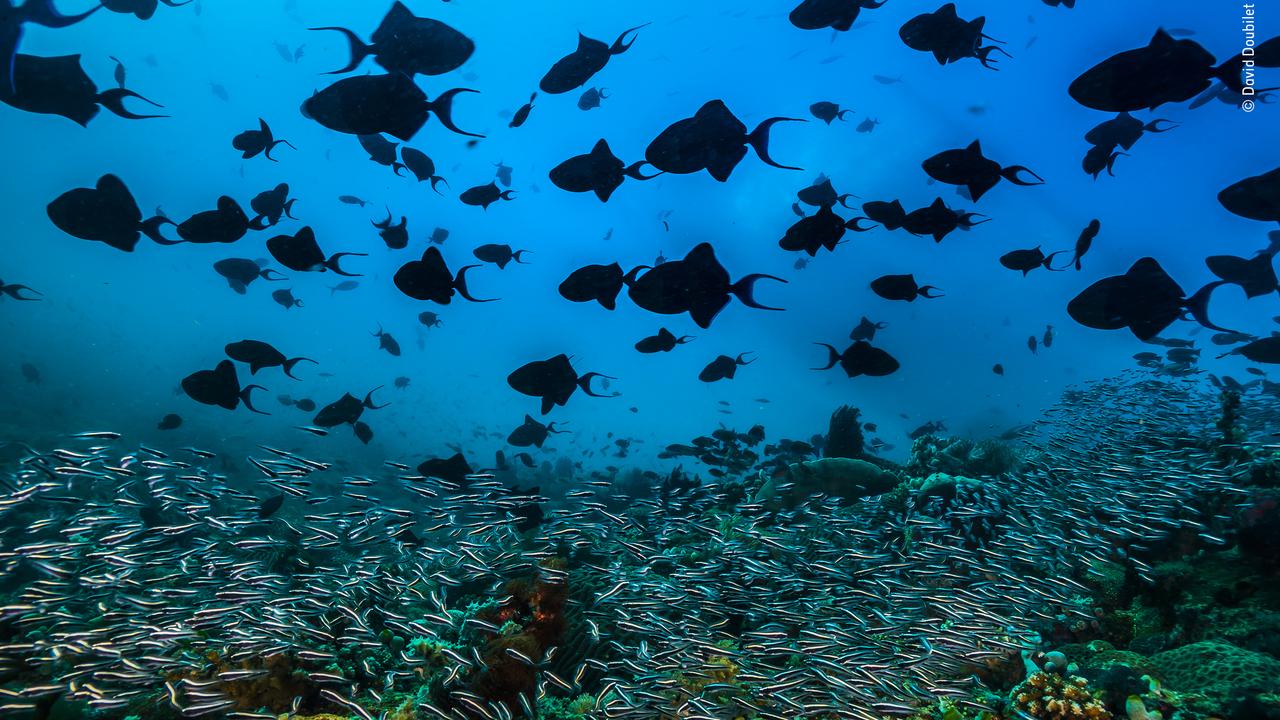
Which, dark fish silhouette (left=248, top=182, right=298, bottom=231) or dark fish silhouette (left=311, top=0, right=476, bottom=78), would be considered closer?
dark fish silhouette (left=311, top=0, right=476, bottom=78)

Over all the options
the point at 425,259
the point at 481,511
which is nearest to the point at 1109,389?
the point at 481,511

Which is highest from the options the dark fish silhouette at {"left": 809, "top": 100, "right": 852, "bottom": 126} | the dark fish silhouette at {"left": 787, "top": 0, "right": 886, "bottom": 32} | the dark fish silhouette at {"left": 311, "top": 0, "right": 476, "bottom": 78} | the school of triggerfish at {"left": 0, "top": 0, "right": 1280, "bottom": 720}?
the dark fish silhouette at {"left": 809, "top": 100, "right": 852, "bottom": 126}

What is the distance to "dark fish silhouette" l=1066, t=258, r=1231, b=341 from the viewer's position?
16.3 feet

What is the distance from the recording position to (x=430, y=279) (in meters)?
5.59

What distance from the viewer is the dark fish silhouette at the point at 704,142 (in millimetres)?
4969

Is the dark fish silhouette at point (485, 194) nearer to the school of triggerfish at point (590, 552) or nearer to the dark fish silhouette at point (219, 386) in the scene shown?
the school of triggerfish at point (590, 552)

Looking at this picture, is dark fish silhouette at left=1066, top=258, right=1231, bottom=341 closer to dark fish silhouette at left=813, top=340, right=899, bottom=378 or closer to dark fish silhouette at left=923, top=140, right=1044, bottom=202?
dark fish silhouette at left=923, top=140, right=1044, bottom=202

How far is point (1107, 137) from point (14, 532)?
794 inches

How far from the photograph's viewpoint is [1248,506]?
7152mm

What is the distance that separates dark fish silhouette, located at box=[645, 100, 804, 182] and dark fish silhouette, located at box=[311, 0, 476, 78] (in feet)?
6.47

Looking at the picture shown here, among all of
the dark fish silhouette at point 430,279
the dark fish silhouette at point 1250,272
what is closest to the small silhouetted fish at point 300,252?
the dark fish silhouette at point 430,279

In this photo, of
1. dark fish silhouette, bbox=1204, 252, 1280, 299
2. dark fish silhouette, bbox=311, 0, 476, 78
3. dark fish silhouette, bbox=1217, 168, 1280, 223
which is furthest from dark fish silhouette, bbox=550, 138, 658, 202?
dark fish silhouette, bbox=1204, 252, 1280, 299

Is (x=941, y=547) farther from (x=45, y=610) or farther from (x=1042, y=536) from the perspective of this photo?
(x=45, y=610)

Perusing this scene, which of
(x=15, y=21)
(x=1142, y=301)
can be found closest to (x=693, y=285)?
(x=1142, y=301)
